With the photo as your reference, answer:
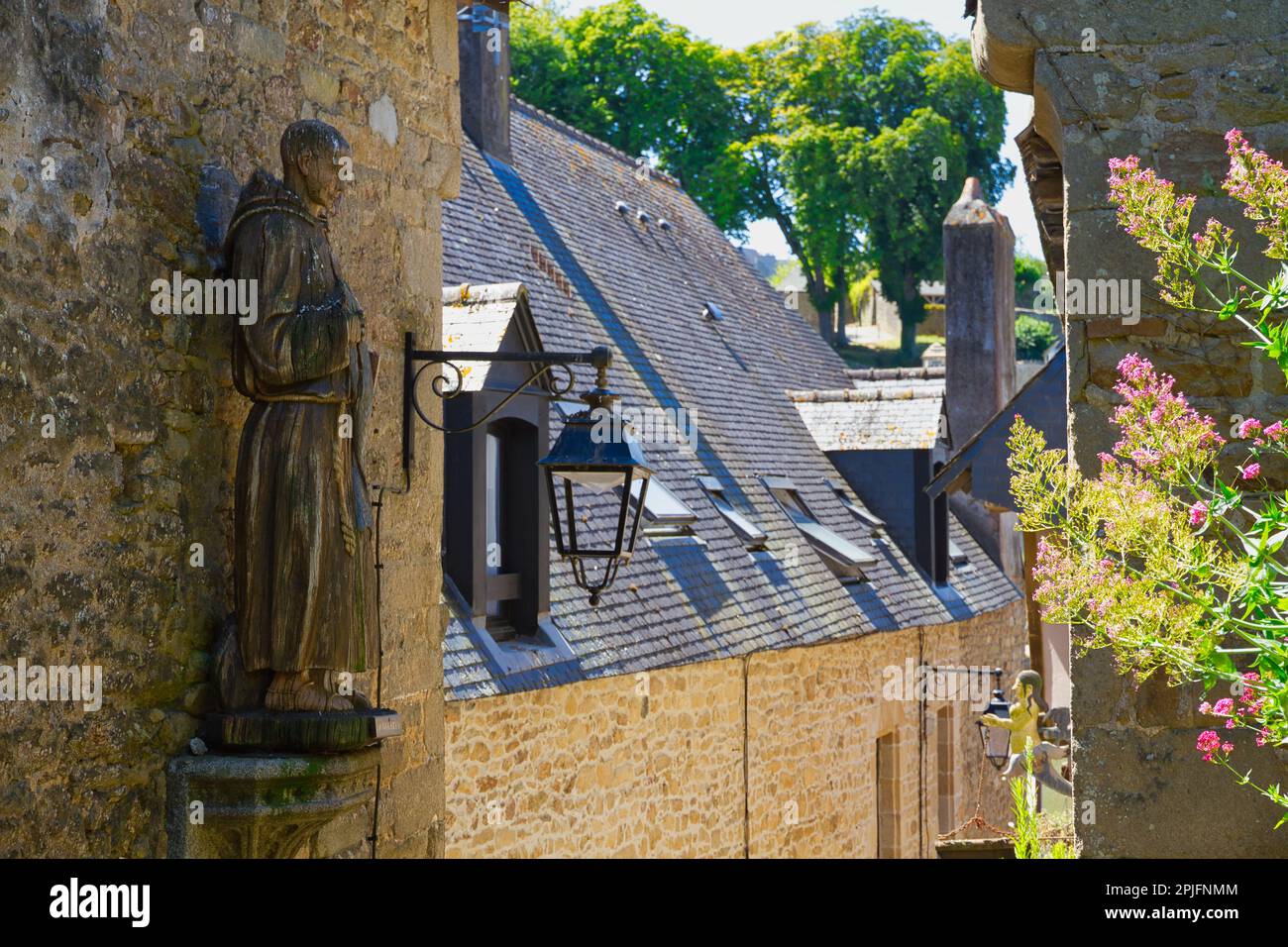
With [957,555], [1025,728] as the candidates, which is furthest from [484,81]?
[957,555]

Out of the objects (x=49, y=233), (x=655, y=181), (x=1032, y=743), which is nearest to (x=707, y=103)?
(x=655, y=181)

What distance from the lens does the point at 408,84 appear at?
5504mm

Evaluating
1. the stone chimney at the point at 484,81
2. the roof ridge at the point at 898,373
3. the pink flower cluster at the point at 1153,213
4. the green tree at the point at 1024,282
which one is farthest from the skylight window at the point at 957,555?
the green tree at the point at 1024,282

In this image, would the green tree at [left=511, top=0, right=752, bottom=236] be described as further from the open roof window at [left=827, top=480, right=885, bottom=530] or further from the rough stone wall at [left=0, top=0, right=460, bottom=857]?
the rough stone wall at [left=0, top=0, right=460, bottom=857]

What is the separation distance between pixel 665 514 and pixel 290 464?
299 inches

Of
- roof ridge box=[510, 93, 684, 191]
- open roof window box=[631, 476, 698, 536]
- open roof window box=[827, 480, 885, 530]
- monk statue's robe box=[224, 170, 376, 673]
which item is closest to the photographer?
monk statue's robe box=[224, 170, 376, 673]

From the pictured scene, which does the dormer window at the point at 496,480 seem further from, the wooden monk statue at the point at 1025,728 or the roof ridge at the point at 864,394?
the roof ridge at the point at 864,394

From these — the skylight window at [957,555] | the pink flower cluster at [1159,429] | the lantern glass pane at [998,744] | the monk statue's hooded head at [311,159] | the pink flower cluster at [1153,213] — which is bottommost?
the lantern glass pane at [998,744]

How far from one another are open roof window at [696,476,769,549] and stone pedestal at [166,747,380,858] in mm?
8823

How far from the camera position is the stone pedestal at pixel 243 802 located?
13.1 ft

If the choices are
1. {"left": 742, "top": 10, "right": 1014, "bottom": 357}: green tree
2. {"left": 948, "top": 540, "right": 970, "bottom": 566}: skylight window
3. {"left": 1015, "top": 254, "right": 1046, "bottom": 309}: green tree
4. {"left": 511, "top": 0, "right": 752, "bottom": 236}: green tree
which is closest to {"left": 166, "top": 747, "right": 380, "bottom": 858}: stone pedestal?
{"left": 948, "top": 540, "right": 970, "bottom": 566}: skylight window

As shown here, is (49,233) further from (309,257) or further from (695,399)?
(695,399)

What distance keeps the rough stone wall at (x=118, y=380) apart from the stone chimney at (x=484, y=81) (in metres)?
8.71

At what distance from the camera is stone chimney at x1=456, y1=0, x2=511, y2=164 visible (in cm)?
1348
